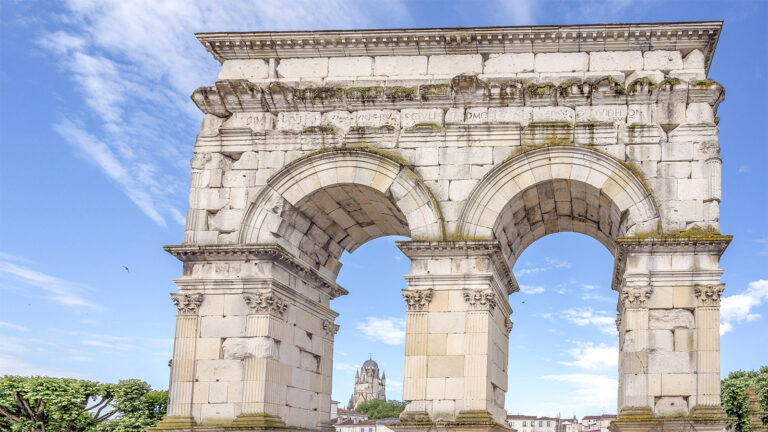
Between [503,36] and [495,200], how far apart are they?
150 inches

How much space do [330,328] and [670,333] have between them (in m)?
8.61

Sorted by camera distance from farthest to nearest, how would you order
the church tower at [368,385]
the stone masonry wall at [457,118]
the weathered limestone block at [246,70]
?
1. the church tower at [368,385]
2. the weathered limestone block at [246,70]
3. the stone masonry wall at [457,118]

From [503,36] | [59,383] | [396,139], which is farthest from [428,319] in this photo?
[59,383]

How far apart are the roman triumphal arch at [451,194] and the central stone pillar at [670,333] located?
4cm

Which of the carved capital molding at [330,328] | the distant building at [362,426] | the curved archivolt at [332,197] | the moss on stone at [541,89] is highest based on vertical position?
the moss on stone at [541,89]

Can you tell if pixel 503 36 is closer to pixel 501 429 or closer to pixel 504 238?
pixel 504 238

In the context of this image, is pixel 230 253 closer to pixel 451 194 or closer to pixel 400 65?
pixel 451 194

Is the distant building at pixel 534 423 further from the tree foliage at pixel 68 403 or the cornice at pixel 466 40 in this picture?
the cornice at pixel 466 40

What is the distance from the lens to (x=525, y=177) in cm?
1839

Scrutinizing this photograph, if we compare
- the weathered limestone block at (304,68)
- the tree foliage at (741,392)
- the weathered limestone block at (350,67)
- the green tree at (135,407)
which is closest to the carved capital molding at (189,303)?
the weathered limestone block at (304,68)

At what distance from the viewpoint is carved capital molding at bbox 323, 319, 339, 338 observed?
2174 centimetres

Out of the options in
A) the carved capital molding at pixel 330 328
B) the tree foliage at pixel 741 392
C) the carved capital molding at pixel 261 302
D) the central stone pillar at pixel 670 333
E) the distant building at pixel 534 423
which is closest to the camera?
the central stone pillar at pixel 670 333

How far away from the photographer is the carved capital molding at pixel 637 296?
56.0 feet

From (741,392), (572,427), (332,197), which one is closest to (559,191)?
(332,197)
